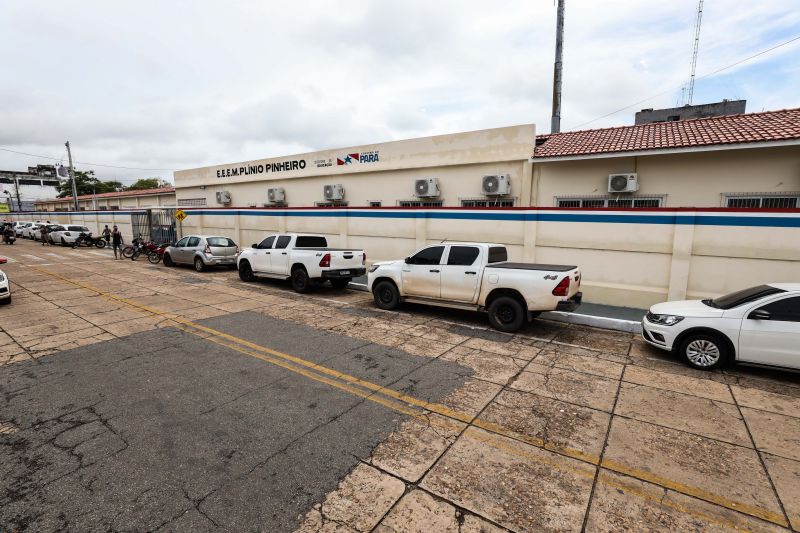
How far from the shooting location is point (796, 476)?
3627 millimetres

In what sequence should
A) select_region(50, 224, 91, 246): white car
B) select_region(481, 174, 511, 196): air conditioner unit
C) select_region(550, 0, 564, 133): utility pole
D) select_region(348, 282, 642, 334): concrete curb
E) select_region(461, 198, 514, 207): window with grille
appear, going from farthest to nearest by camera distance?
select_region(50, 224, 91, 246): white car
select_region(550, 0, 564, 133): utility pole
select_region(461, 198, 514, 207): window with grille
select_region(481, 174, 511, 196): air conditioner unit
select_region(348, 282, 642, 334): concrete curb

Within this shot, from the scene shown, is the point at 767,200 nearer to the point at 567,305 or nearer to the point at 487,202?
the point at 567,305

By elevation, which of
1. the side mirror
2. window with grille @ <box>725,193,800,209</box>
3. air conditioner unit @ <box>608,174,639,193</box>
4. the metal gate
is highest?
air conditioner unit @ <box>608,174,639,193</box>

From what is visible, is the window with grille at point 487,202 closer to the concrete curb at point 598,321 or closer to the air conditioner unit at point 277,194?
the concrete curb at point 598,321

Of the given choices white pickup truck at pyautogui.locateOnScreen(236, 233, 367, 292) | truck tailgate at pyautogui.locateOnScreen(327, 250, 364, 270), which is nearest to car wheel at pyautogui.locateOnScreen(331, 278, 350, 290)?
white pickup truck at pyautogui.locateOnScreen(236, 233, 367, 292)

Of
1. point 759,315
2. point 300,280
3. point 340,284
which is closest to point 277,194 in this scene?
point 340,284

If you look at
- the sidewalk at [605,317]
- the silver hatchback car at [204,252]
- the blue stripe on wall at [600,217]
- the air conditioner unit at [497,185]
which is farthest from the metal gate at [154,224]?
the sidewalk at [605,317]

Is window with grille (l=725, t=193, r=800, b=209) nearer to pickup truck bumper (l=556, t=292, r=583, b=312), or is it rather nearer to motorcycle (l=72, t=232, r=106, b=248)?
pickup truck bumper (l=556, t=292, r=583, b=312)

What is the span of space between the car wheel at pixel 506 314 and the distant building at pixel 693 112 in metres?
21.1

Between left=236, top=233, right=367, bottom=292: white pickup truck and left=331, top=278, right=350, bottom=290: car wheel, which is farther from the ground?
left=236, top=233, right=367, bottom=292: white pickup truck

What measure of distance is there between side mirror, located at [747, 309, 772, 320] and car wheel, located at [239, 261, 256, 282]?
44.5 ft

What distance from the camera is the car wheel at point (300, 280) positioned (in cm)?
1214

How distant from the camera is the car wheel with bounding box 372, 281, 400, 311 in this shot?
396 inches

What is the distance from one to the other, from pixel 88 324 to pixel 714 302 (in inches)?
495
